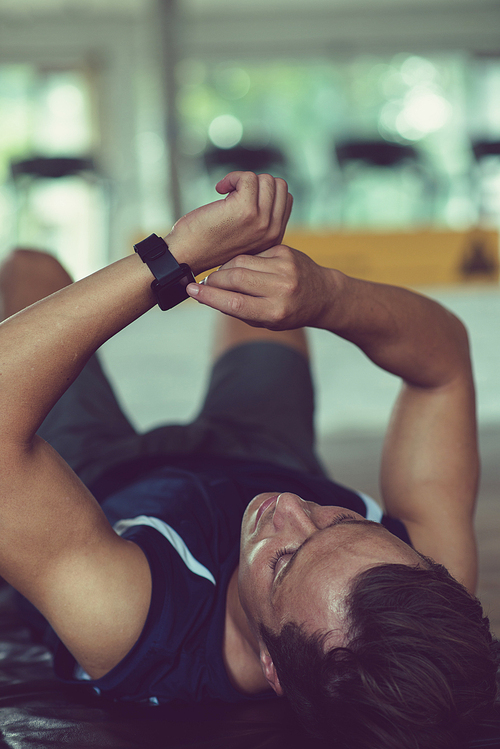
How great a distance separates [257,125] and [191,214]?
6355 mm

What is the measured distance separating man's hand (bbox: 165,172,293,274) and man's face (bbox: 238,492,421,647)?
0.92 feet

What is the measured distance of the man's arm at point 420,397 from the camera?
86 cm

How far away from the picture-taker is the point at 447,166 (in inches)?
270

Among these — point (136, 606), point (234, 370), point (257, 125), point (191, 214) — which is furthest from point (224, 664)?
point (257, 125)

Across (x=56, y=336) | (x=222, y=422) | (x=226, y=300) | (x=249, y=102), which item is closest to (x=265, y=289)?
(x=226, y=300)

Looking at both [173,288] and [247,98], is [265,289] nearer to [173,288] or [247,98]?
[173,288]

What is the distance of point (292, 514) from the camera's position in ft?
2.39

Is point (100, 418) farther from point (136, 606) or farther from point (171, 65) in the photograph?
point (171, 65)

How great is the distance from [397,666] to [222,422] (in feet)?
2.37

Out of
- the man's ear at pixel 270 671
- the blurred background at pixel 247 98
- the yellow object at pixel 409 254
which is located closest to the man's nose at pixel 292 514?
the man's ear at pixel 270 671

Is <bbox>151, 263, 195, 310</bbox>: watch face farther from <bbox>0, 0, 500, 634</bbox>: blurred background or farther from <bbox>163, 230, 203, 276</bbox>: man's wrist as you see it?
<bbox>0, 0, 500, 634</bbox>: blurred background

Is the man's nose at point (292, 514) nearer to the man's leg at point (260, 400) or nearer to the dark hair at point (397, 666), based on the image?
the dark hair at point (397, 666)

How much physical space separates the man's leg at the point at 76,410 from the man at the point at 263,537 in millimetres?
124

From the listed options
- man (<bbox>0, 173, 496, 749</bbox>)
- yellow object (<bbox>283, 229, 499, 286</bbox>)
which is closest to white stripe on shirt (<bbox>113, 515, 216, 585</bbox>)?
man (<bbox>0, 173, 496, 749</bbox>)
